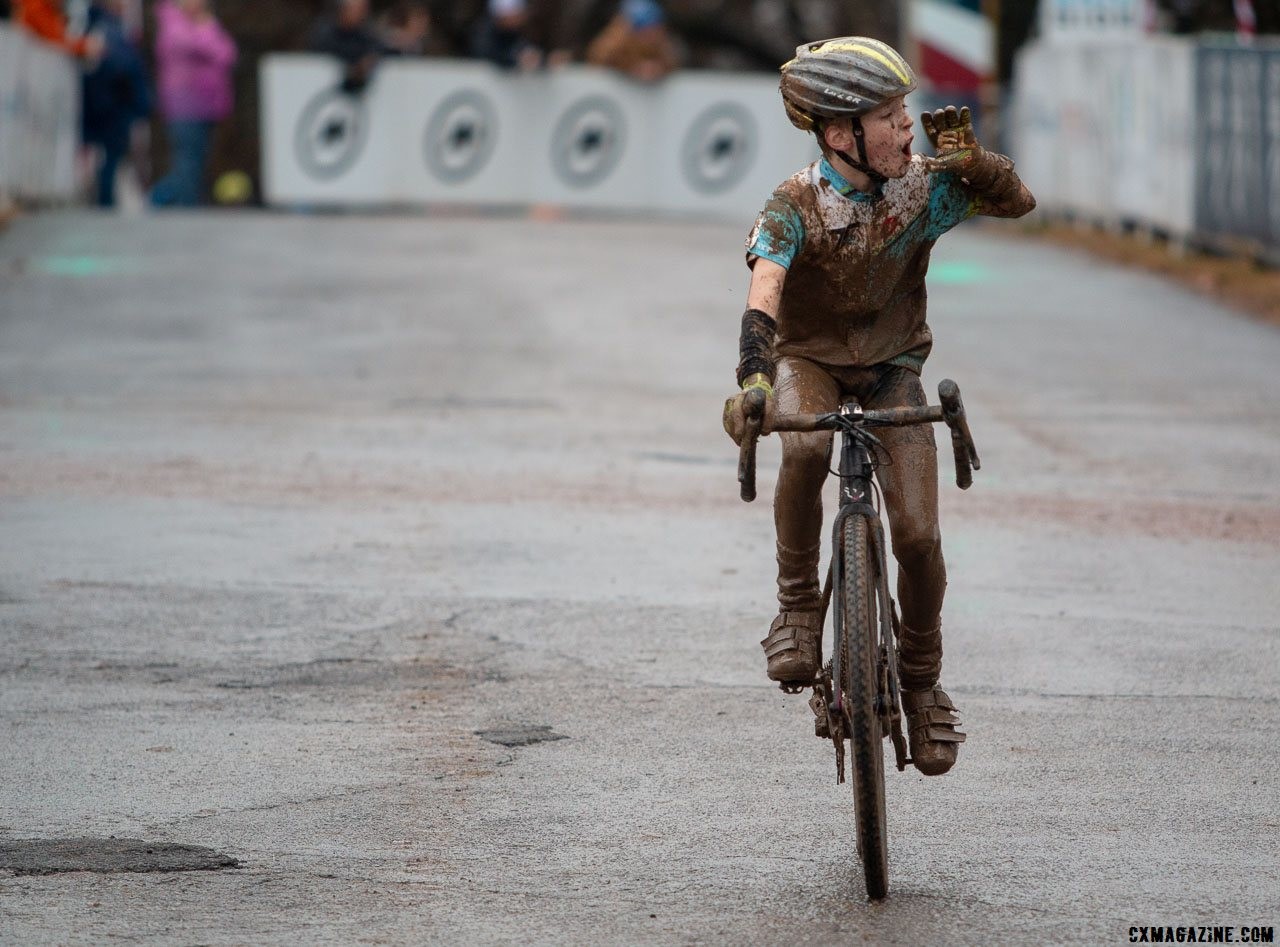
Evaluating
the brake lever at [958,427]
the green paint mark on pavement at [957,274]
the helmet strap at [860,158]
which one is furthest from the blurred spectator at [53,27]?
the brake lever at [958,427]

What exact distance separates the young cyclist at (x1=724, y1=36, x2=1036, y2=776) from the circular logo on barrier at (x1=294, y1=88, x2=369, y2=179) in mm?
21037

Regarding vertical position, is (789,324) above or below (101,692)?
above

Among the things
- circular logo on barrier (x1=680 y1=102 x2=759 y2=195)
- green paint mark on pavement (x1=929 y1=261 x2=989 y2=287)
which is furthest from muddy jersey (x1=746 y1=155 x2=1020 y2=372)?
circular logo on barrier (x1=680 y1=102 x2=759 y2=195)

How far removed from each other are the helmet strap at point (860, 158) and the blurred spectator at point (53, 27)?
801 inches

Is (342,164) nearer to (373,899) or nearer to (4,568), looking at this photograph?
(4,568)

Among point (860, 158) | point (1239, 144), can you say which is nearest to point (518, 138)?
point (1239, 144)

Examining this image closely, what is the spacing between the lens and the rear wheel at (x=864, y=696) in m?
5.35

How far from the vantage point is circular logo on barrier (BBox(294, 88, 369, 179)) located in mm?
26688

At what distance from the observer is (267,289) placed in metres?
18.9

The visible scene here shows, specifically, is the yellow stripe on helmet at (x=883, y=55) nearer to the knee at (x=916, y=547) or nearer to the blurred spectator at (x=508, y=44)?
the knee at (x=916, y=547)

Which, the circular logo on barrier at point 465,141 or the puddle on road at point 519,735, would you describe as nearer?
the puddle on road at point 519,735

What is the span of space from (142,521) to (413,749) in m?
3.72

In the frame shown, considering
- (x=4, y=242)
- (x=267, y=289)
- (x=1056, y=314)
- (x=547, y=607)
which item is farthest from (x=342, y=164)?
(x=547, y=607)

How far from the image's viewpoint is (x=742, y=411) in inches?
214
